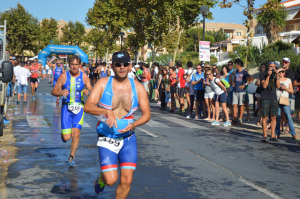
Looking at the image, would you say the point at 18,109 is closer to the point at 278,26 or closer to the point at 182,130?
the point at 182,130

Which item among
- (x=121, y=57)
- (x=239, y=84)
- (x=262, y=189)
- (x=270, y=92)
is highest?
(x=121, y=57)

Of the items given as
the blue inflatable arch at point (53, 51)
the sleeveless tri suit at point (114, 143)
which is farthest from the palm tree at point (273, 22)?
the sleeveless tri suit at point (114, 143)

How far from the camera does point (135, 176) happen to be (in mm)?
6434

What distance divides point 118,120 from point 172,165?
10.3ft

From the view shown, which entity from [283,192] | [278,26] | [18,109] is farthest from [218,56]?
[283,192]

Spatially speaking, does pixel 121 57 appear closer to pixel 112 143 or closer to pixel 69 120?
pixel 112 143

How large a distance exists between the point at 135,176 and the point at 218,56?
45449 mm

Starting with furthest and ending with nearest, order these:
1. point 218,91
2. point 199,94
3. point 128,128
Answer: point 199,94, point 218,91, point 128,128

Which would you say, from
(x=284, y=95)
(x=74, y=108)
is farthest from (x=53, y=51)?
(x=74, y=108)

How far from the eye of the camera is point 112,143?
4281 mm

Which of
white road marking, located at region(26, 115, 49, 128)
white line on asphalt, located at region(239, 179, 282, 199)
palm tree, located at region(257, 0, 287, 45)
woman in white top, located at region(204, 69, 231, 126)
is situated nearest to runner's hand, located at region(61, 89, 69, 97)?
white line on asphalt, located at region(239, 179, 282, 199)

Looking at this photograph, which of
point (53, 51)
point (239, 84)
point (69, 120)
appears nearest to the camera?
A: point (69, 120)

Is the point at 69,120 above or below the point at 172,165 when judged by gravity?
above

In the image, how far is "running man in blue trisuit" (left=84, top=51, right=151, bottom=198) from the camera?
4.23 meters
